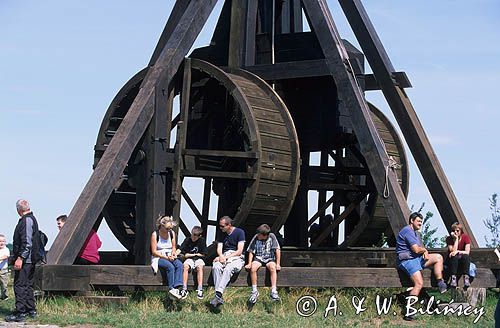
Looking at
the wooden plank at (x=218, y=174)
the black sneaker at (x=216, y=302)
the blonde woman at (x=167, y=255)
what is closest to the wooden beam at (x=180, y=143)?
the wooden plank at (x=218, y=174)

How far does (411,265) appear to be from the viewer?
12141mm

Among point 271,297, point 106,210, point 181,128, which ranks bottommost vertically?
point 271,297

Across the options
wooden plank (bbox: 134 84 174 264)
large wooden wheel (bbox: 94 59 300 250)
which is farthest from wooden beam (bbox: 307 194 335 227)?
wooden plank (bbox: 134 84 174 264)

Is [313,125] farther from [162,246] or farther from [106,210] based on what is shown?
[162,246]

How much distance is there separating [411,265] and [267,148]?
11.6ft

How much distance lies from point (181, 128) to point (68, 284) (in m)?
3.32

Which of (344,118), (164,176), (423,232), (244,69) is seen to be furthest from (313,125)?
(423,232)

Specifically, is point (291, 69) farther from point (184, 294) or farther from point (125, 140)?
point (184, 294)

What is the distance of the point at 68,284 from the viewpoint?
42.7 feet

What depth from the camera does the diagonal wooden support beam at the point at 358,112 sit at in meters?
13.2

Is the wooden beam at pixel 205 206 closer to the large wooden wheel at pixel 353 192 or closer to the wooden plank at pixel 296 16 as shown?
the large wooden wheel at pixel 353 192

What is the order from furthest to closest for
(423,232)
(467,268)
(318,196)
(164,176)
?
(423,232) < (318,196) < (164,176) < (467,268)

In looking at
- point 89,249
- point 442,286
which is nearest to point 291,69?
point 89,249

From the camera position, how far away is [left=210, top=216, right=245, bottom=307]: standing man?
12.2m
